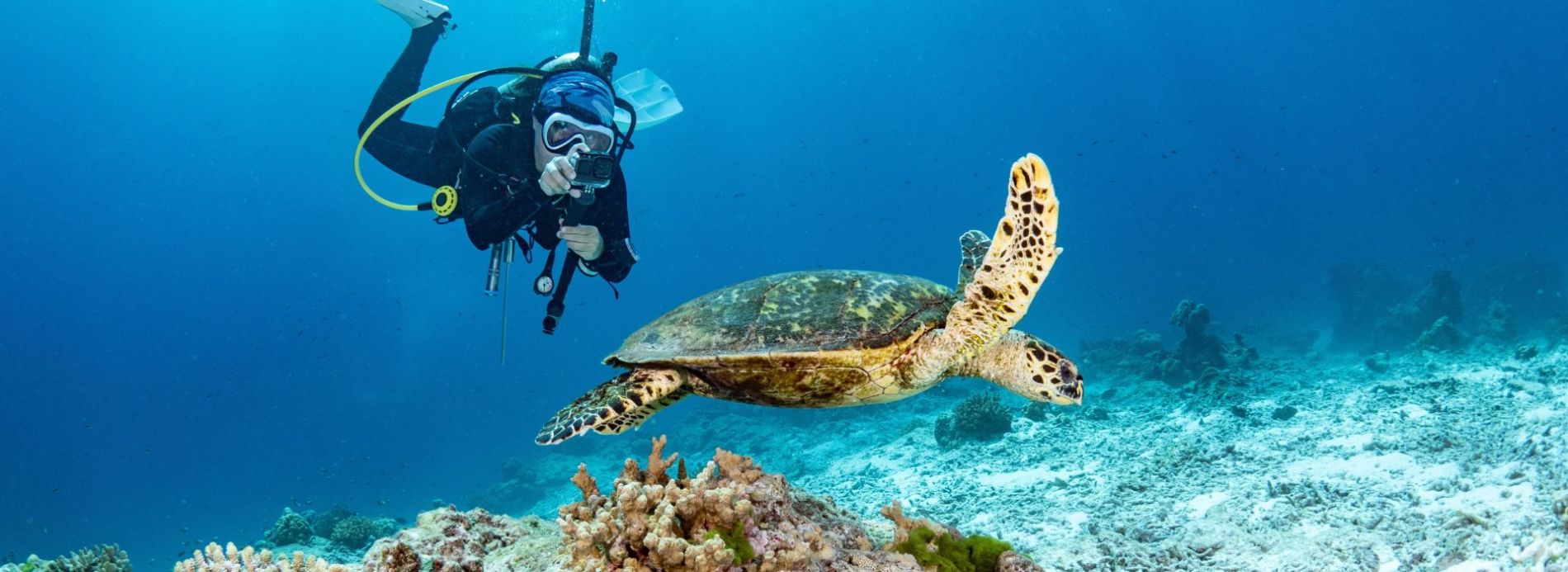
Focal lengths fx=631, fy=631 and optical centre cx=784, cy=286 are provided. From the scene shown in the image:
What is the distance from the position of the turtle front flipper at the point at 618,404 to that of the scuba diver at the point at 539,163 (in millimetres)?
2254

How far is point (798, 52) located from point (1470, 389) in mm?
102073

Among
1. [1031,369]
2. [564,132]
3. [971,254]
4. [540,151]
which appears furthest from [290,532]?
[1031,369]

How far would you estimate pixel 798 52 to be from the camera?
102 metres

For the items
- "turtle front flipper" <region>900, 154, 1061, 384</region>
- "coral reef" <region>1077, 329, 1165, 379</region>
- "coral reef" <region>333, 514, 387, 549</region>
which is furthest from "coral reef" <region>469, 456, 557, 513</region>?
"coral reef" <region>1077, 329, 1165, 379</region>

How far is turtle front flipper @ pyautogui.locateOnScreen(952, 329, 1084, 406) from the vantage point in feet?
13.3

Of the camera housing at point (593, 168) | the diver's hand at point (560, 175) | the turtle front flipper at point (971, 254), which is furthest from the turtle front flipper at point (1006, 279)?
the diver's hand at point (560, 175)

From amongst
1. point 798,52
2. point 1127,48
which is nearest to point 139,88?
point 798,52

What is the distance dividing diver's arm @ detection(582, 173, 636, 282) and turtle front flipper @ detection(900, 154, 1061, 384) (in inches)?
151

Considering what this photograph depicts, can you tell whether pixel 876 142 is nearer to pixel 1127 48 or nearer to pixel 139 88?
pixel 1127 48

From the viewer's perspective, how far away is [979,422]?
10008 mm

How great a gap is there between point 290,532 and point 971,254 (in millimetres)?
12912

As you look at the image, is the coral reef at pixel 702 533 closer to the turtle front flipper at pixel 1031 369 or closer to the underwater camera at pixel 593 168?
the turtle front flipper at pixel 1031 369

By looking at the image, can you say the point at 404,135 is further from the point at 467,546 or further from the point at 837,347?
the point at 837,347

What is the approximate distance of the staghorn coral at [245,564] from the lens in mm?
2484
